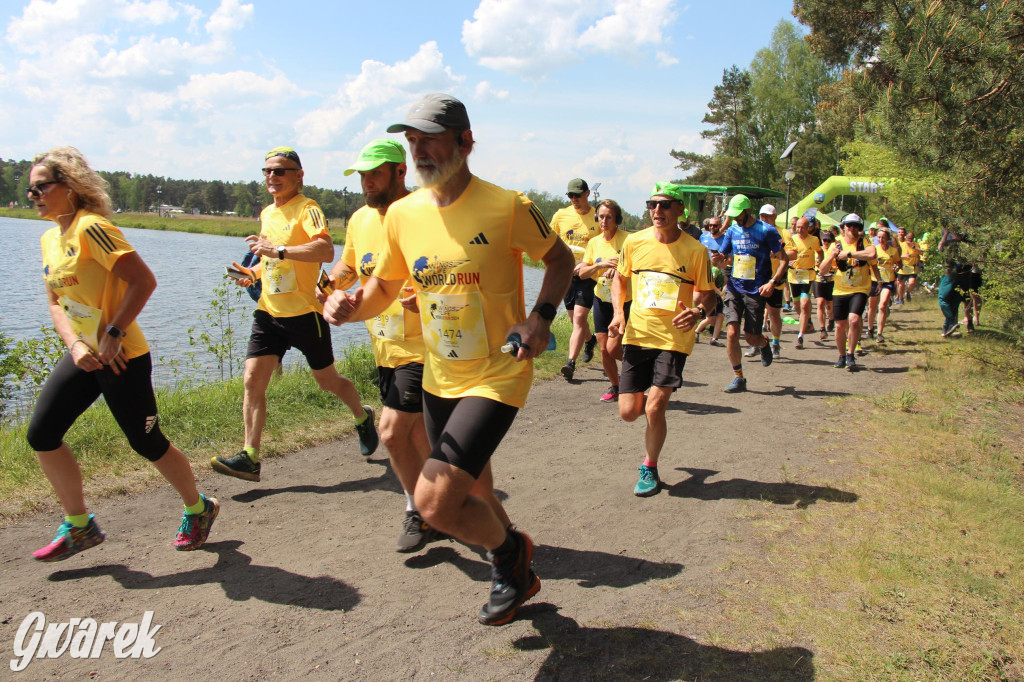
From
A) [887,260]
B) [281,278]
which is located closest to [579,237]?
[281,278]

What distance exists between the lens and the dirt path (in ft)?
9.95

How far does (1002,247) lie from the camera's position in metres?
8.83

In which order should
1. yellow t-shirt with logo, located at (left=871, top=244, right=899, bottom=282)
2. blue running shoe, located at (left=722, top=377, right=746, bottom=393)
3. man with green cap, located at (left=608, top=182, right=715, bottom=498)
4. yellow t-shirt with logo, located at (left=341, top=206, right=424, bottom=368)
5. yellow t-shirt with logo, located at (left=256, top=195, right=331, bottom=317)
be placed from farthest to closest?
yellow t-shirt with logo, located at (left=871, top=244, right=899, bottom=282)
blue running shoe, located at (left=722, top=377, right=746, bottom=393)
yellow t-shirt with logo, located at (left=256, top=195, right=331, bottom=317)
man with green cap, located at (left=608, top=182, right=715, bottom=498)
yellow t-shirt with logo, located at (left=341, top=206, right=424, bottom=368)

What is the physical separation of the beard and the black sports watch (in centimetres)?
67

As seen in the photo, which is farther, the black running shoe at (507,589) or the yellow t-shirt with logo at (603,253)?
the yellow t-shirt with logo at (603,253)

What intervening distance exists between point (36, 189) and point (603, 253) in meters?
5.55

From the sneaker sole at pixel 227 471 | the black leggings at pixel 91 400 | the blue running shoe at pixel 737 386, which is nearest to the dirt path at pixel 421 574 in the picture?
the sneaker sole at pixel 227 471

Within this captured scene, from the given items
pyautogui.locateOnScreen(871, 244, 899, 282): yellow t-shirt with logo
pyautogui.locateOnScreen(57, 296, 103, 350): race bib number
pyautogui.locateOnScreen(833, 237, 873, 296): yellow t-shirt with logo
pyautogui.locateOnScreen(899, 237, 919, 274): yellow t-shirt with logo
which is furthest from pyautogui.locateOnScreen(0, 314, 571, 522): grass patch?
pyautogui.locateOnScreen(899, 237, 919, 274): yellow t-shirt with logo

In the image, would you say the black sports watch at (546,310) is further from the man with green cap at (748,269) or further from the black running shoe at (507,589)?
the man with green cap at (748,269)

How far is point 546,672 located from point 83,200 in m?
3.47

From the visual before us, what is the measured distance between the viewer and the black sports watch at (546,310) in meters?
3.04

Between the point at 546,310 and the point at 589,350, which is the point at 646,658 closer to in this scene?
the point at 546,310

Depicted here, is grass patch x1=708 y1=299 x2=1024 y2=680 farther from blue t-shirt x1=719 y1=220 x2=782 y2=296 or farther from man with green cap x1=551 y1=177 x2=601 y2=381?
man with green cap x1=551 y1=177 x2=601 y2=381

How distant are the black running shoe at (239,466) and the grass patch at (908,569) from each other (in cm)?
343
